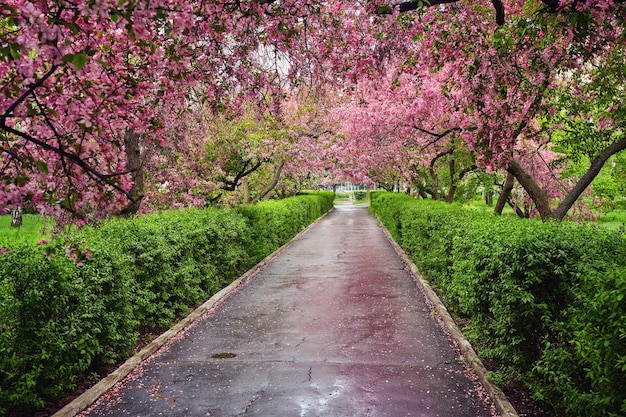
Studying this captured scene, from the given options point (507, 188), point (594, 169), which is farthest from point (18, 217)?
point (507, 188)

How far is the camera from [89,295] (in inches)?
203

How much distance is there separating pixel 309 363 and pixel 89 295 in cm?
271

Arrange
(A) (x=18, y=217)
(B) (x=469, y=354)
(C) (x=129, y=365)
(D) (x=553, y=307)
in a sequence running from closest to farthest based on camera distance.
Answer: (D) (x=553, y=307) < (C) (x=129, y=365) < (B) (x=469, y=354) < (A) (x=18, y=217)

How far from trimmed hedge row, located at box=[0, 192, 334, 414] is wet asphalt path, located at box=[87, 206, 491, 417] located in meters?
0.54

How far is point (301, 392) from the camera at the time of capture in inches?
199

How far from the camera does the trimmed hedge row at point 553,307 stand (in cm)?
327

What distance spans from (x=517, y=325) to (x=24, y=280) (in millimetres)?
4921

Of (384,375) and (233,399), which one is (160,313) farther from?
(384,375)

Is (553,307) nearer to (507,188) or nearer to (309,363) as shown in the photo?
(309,363)

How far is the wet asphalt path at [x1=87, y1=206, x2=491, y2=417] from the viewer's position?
4.80 meters

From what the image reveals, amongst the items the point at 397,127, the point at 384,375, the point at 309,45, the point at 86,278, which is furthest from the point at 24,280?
the point at 397,127

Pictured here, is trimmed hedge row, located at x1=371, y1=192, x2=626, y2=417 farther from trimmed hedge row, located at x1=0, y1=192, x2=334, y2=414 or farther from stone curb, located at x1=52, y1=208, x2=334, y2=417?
stone curb, located at x1=52, y1=208, x2=334, y2=417

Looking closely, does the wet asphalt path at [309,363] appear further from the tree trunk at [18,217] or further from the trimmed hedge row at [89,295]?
the tree trunk at [18,217]

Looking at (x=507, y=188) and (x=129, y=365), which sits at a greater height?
(x=507, y=188)
